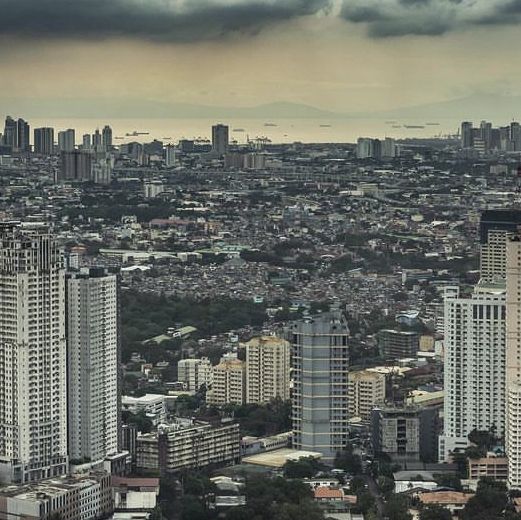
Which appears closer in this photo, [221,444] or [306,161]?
[221,444]

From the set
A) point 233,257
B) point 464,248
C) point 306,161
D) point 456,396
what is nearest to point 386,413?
point 456,396

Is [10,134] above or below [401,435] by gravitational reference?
above

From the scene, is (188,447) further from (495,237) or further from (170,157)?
(170,157)

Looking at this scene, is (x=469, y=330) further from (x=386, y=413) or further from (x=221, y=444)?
(x=221, y=444)

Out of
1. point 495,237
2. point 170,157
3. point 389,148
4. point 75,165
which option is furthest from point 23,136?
point 495,237

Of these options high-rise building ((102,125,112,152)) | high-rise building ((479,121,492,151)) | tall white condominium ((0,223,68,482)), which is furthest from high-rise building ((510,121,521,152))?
tall white condominium ((0,223,68,482))

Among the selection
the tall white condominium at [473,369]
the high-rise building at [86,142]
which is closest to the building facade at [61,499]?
the tall white condominium at [473,369]

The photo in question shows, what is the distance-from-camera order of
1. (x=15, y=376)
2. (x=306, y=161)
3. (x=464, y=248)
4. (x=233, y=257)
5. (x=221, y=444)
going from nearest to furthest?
(x=15, y=376) < (x=221, y=444) < (x=464, y=248) < (x=233, y=257) < (x=306, y=161)
